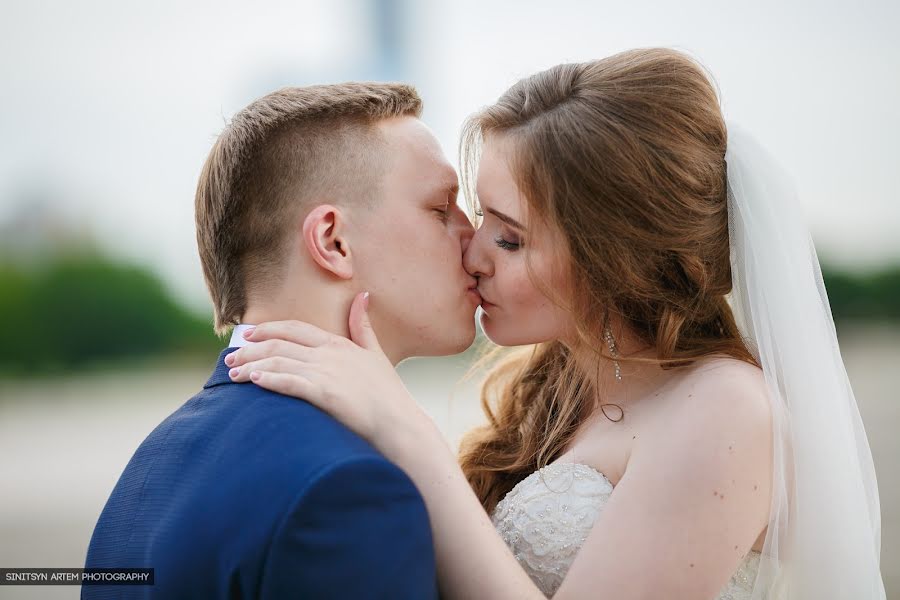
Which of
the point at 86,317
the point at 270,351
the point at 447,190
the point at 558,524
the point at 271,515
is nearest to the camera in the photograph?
the point at 271,515

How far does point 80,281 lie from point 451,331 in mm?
20785

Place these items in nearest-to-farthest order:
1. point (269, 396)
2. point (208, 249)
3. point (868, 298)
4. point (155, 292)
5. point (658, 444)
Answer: point (269, 396)
point (658, 444)
point (208, 249)
point (155, 292)
point (868, 298)

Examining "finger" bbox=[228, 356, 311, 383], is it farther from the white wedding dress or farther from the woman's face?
the white wedding dress

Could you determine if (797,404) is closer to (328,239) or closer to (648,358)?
(648,358)

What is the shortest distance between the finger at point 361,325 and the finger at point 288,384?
449 millimetres

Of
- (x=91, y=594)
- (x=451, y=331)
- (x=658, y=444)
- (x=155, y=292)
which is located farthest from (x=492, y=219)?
(x=155, y=292)

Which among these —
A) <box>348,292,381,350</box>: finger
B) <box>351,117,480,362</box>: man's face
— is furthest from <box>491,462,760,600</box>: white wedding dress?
<box>348,292,381,350</box>: finger

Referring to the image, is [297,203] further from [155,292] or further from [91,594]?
[155,292]

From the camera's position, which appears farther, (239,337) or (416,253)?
(416,253)

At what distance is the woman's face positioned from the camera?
3297mm

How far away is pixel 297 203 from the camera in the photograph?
10.3 ft

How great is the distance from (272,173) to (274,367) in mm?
808

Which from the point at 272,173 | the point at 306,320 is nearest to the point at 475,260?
the point at 306,320

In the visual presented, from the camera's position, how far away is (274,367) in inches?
105
